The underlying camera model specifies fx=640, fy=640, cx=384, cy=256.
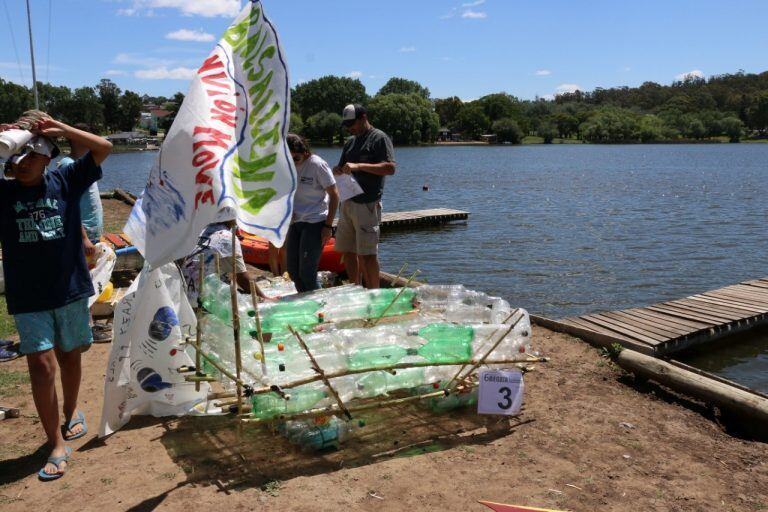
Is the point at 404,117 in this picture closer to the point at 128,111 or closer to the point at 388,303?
the point at 128,111

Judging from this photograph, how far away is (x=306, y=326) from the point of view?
5.28 metres

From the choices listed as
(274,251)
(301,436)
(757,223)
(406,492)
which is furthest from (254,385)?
(757,223)

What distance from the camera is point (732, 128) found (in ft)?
380

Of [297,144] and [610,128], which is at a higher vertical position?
[610,128]

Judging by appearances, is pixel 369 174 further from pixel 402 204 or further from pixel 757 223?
pixel 402 204

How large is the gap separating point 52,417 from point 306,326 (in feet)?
6.36

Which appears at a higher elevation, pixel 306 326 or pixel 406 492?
pixel 306 326

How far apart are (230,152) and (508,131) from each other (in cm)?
12361

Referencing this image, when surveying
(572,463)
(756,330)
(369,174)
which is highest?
(369,174)

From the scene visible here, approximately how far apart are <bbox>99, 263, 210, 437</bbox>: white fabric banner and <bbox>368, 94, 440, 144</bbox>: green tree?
94.7 metres

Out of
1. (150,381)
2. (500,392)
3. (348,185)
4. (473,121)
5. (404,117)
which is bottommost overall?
(500,392)

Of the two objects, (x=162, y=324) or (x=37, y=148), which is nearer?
(x=37, y=148)

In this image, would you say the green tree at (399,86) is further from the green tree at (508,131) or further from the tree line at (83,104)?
the tree line at (83,104)

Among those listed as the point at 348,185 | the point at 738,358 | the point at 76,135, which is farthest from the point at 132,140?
the point at 76,135
